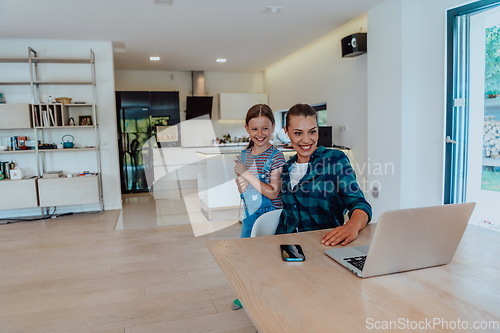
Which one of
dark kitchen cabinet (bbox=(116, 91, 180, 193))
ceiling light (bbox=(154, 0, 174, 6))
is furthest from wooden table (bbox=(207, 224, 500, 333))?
dark kitchen cabinet (bbox=(116, 91, 180, 193))

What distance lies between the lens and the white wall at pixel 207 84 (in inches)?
304

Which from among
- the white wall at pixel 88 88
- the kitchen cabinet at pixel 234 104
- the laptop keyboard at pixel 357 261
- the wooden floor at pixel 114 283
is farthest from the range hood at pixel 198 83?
the laptop keyboard at pixel 357 261

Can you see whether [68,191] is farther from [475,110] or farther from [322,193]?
[475,110]

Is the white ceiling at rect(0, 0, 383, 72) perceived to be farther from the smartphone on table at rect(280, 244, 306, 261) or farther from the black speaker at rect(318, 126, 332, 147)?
the smartphone on table at rect(280, 244, 306, 261)

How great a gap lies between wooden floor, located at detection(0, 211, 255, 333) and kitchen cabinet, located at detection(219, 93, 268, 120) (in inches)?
156

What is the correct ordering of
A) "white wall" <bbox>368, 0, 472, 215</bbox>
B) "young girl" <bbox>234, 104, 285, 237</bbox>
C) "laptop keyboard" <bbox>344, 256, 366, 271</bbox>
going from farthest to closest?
1. "white wall" <bbox>368, 0, 472, 215</bbox>
2. "young girl" <bbox>234, 104, 285, 237</bbox>
3. "laptop keyboard" <bbox>344, 256, 366, 271</bbox>

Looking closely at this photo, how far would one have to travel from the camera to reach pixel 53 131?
17.6 feet

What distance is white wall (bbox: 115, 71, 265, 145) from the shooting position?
25.4 ft

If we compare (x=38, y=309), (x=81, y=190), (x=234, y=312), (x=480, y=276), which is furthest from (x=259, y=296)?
(x=81, y=190)

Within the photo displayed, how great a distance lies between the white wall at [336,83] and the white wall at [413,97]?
515mm

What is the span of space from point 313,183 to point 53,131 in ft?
16.4

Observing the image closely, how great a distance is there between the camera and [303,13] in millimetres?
4270

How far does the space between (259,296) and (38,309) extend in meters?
2.17

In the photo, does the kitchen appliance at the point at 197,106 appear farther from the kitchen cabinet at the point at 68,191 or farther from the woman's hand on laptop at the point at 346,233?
the woman's hand on laptop at the point at 346,233
